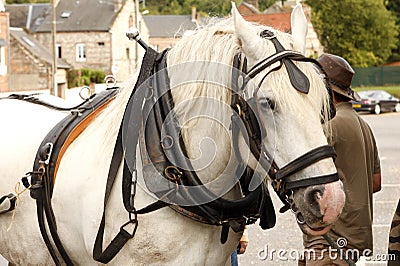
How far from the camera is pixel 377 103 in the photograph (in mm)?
38531

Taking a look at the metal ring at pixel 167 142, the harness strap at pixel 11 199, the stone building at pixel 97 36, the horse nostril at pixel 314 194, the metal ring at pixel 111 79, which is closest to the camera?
the horse nostril at pixel 314 194

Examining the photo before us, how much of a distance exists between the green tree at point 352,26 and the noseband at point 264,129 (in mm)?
67796

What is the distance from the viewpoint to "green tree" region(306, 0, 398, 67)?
7069 centimetres

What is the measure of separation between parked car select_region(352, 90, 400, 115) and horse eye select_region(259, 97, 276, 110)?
35206 mm

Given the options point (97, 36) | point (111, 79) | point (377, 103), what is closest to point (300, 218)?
point (111, 79)

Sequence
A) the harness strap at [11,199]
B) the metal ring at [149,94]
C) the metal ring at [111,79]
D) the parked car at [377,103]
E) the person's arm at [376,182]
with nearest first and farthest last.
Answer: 1. the metal ring at [149,94]
2. the harness strap at [11,199]
3. the metal ring at [111,79]
4. the person's arm at [376,182]
5. the parked car at [377,103]

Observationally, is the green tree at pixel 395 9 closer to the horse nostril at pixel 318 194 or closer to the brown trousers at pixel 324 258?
the brown trousers at pixel 324 258

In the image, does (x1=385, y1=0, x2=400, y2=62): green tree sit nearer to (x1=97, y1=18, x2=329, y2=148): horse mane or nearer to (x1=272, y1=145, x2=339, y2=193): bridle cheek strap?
(x1=97, y1=18, x2=329, y2=148): horse mane

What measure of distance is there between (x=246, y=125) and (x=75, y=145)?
3.83 feet

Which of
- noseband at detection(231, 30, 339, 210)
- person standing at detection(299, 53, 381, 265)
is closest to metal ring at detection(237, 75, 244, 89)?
noseband at detection(231, 30, 339, 210)

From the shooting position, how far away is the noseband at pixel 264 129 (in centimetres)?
332

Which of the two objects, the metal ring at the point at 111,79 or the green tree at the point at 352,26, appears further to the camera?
the green tree at the point at 352,26

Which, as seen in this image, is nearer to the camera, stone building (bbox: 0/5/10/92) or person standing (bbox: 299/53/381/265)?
person standing (bbox: 299/53/381/265)

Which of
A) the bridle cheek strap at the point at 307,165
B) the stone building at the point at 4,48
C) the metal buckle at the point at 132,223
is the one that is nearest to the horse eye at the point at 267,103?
the bridle cheek strap at the point at 307,165
